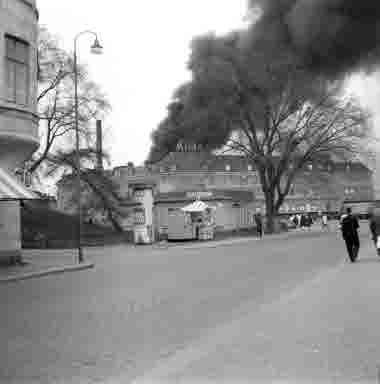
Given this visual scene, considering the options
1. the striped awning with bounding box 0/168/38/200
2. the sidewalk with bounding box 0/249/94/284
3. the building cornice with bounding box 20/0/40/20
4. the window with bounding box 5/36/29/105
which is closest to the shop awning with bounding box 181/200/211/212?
the sidewalk with bounding box 0/249/94/284

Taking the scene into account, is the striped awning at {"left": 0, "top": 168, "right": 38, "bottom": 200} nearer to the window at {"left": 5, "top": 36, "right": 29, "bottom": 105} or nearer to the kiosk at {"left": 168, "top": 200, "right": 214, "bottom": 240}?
the window at {"left": 5, "top": 36, "right": 29, "bottom": 105}

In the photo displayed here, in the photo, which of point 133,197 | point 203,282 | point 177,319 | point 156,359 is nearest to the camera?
point 156,359

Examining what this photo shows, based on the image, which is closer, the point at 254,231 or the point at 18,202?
the point at 18,202

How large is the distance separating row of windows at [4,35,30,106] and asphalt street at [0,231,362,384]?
240 inches

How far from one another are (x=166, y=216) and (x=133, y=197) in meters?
5.95

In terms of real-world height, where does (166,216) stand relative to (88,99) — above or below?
below

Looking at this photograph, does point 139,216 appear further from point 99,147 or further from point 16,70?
point 16,70

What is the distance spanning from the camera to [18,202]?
22.8 meters

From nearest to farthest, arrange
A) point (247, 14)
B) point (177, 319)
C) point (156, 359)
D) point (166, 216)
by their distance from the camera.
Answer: point (247, 14)
point (156, 359)
point (177, 319)
point (166, 216)

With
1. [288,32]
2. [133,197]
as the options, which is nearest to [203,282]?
[288,32]

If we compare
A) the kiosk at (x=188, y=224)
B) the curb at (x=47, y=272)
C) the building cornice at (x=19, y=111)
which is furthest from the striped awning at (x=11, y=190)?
the kiosk at (x=188, y=224)

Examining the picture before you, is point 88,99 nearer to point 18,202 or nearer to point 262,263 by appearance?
point 18,202

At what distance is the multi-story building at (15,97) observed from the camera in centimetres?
2022

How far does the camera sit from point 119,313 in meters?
10.9
